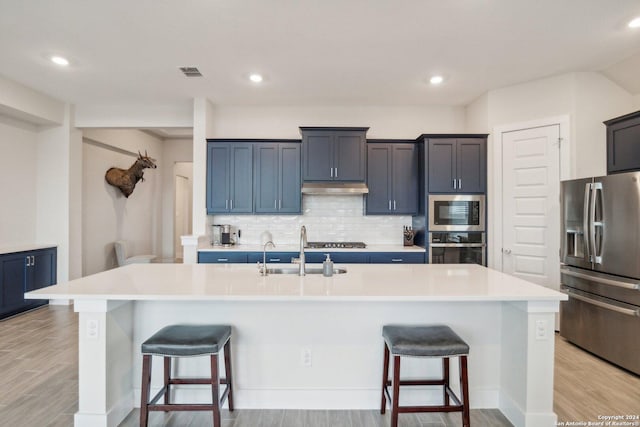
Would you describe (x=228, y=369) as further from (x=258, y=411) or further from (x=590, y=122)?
(x=590, y=122)

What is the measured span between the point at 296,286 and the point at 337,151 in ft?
9.07

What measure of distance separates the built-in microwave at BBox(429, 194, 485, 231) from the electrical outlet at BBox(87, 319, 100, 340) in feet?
11.9

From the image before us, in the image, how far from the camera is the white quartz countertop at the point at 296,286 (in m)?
1.80

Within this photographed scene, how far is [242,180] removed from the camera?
4590mm

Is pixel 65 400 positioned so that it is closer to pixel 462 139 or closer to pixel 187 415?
pixel 187 415

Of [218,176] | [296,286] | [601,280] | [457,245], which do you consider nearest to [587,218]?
[601,280]

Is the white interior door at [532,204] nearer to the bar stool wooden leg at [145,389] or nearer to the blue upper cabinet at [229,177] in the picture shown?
the blue upper cabinet at [229,177]

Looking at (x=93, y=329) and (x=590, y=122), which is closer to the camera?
(x=93, y=329)

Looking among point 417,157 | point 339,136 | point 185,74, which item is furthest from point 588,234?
point 185,74

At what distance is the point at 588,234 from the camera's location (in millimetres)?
3084

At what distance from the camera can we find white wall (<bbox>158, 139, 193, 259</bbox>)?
299 inches

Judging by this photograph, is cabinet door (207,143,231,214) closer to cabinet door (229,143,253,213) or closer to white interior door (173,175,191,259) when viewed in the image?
cabinet door (229,143,253,213)

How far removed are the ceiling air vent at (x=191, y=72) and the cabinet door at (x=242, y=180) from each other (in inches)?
42.3

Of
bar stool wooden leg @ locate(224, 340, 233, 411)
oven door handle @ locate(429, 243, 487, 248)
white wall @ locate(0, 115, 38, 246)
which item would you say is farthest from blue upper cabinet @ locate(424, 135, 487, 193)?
white wall @ locate(0, 115, 38, 246)
